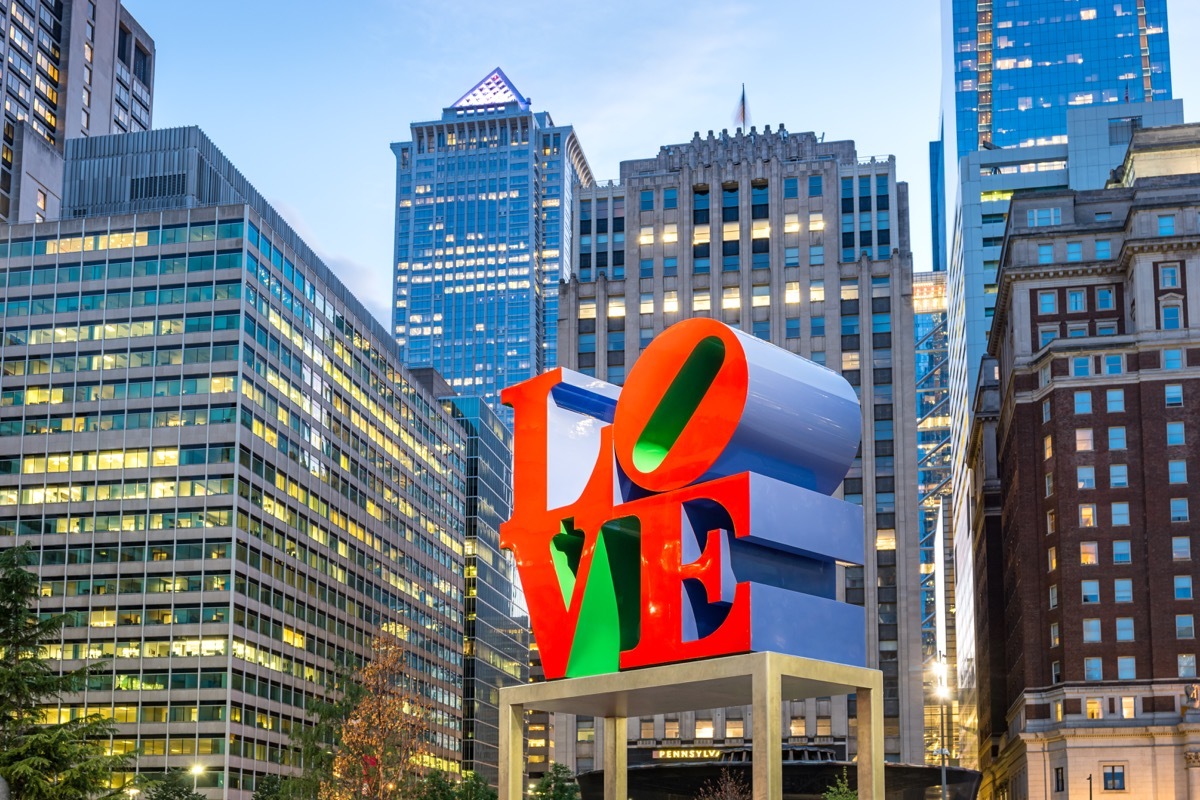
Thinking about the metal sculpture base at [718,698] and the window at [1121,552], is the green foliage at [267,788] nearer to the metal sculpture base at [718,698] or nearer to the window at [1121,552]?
the window at [1121,552]

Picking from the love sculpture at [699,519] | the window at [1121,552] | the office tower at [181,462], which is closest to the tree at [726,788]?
the window at [1121,552]

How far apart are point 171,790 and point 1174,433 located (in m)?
82.1

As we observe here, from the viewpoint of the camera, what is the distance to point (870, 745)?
1284 inches

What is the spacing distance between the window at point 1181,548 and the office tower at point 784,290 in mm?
23257

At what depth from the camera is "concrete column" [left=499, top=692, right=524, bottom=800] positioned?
3672 cm

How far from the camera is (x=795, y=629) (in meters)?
32.3

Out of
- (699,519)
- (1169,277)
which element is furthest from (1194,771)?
(699,519)

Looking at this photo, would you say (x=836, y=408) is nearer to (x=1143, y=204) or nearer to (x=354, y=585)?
(x=1143, y=204)

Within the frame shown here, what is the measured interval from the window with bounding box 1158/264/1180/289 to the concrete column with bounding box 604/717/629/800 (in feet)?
346

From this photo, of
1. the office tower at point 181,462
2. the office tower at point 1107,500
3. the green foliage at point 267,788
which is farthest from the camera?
the office tower at point 181,462

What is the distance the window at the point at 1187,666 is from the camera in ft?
394

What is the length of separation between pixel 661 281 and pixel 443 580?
203 feet

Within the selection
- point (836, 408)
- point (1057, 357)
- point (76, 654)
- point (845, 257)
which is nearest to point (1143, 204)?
point (1057, 357)

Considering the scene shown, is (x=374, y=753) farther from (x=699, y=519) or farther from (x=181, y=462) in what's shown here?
(x=181, y=462)
